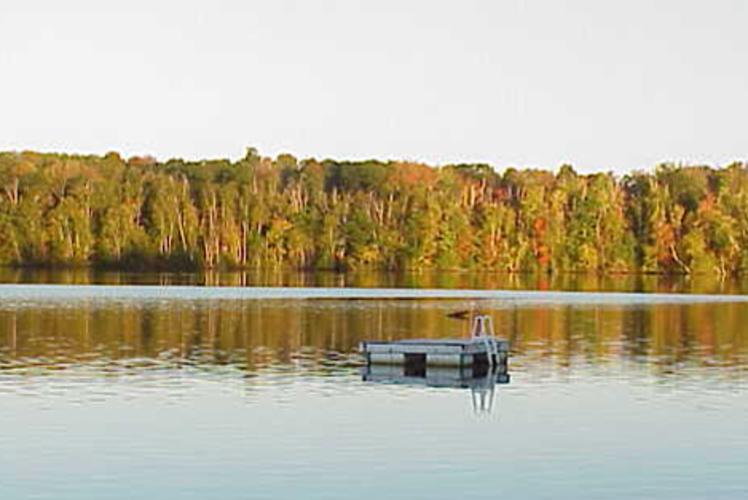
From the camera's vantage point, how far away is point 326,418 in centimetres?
2505

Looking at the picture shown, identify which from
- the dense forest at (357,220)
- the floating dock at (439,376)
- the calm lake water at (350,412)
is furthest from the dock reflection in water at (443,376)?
the dense forest at (357,220)

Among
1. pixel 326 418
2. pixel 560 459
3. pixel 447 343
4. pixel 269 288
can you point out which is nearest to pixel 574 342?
pixel 447 343

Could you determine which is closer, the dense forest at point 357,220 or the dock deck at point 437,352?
the dock deck at point 437,352

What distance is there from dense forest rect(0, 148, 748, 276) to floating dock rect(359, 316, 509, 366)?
82841 millimetres

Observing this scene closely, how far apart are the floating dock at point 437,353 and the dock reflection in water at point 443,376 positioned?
0.13 m

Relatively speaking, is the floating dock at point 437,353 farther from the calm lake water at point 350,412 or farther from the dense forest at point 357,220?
the dense forest at point 357,220

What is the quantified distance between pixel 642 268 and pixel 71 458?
10273cm

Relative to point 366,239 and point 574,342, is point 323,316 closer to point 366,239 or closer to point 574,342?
point 574,342

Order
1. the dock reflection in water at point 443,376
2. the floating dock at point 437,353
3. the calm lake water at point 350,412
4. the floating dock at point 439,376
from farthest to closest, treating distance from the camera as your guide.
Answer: the floating dock at point 437,353 < the floating dock at point 439,376 < the dock reflection in water at point 443,376 < the calm lake water at point 350,412

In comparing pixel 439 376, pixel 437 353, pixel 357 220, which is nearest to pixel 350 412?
pixel 439 376

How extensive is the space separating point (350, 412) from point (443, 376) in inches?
260

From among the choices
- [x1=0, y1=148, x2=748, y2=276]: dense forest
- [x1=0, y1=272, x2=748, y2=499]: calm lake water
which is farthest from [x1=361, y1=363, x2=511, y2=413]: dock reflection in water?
[x1=0, y1=148, x2=748, y2=276]: dense forest

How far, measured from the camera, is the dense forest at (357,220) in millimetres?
115000

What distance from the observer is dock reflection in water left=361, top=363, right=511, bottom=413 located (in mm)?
30781
